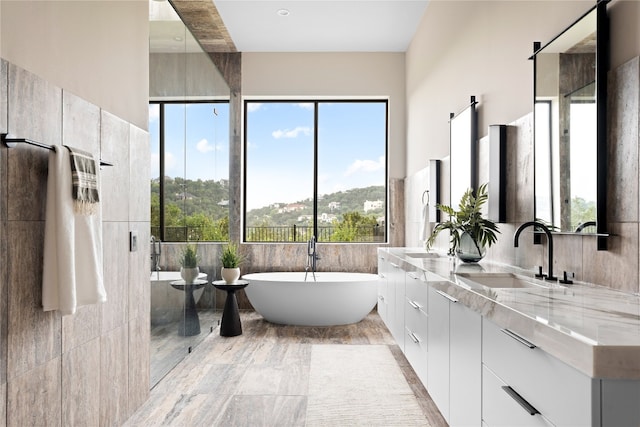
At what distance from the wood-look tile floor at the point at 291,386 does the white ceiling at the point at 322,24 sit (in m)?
3.12

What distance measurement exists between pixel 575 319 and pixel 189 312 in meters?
3.11

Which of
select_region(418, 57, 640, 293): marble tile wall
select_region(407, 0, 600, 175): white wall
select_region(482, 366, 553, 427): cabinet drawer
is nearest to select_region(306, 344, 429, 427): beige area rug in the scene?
select_region(482, 366, 553, 427): cabinet drawer

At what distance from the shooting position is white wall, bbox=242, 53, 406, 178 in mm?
5801

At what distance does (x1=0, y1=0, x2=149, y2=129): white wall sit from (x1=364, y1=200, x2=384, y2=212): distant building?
370cm

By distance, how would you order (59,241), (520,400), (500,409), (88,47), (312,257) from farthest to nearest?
(312,257) → (88,47) → (59,241) → (500,409) → (520,400)

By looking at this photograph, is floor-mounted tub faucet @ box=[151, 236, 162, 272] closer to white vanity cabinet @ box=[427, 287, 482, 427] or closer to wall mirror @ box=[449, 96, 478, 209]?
white vanity cabinet @ box=[427, 287, 482, 427]

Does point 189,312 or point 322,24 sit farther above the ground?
point 322,24

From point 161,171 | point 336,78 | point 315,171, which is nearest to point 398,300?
point 161,171

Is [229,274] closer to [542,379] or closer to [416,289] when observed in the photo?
[416,289]

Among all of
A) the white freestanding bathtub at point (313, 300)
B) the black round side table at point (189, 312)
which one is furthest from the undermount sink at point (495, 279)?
the white freestanding bathtub at point (313, 300)

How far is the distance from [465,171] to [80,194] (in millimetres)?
2459

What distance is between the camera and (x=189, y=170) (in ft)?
12.3

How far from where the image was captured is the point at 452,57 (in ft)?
12.4

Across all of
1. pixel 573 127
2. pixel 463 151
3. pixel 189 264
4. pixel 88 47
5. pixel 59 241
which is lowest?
pixel 189 264
